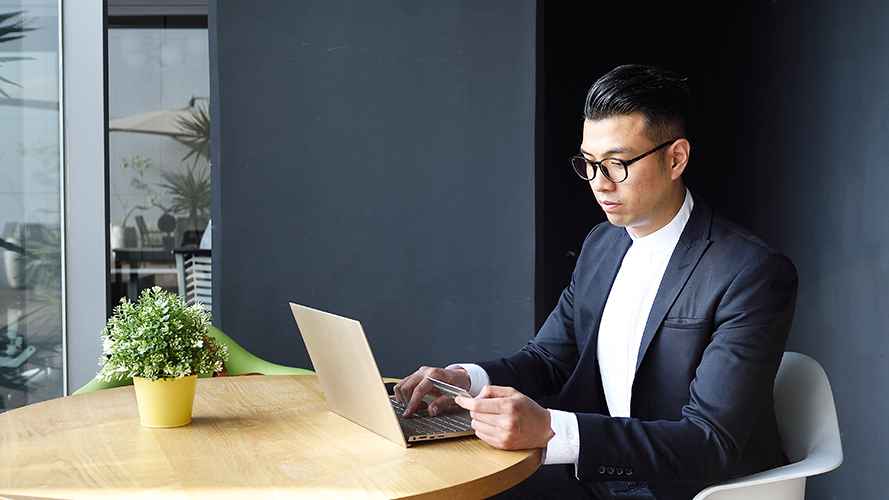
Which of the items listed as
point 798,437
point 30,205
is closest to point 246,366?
point 30,205

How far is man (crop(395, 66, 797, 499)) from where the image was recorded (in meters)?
1.51

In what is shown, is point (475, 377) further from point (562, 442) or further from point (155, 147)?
point (155, 147)

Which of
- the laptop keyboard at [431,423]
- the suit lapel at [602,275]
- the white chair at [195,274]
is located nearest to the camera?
the laptop keyboard at [431,423]

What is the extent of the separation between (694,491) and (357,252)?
6.83 feet

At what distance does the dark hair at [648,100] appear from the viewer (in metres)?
1.81

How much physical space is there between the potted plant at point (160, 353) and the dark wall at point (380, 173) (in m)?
1.83

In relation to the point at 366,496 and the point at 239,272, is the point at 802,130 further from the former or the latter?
the point at 366,496

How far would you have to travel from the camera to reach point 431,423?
1.57 metres

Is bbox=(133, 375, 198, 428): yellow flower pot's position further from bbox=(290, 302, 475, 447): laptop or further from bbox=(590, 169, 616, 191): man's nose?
bbox=(590, 169, 616, 191): man's nose

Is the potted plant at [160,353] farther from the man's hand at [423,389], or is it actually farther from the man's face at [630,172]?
the man's face at [630,172]

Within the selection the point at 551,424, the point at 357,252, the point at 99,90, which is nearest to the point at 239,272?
the point at 357,252

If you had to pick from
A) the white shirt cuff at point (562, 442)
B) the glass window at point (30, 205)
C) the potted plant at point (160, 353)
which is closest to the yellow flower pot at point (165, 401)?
the potted plant at point (160, 353)

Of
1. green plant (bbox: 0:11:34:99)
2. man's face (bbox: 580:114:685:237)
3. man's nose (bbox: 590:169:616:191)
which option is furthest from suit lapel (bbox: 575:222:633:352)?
green plant (bbox: 0:11:34:99)

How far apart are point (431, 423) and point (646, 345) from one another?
587mm
